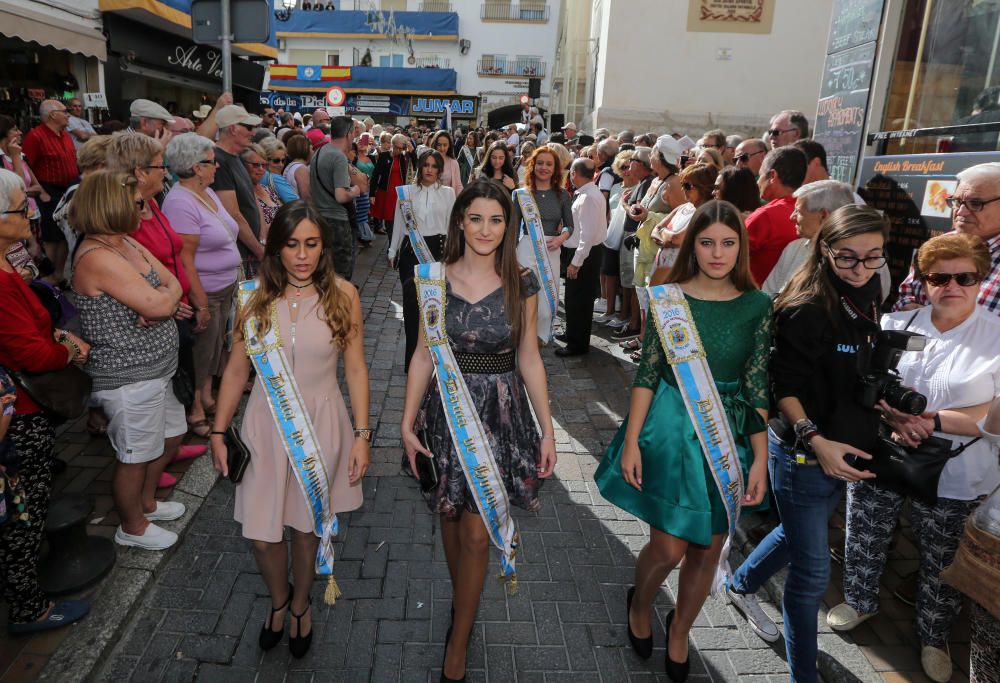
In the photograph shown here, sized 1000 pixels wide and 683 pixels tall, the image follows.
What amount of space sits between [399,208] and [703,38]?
1392 centimetres

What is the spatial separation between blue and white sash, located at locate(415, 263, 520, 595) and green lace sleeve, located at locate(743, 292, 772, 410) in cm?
106

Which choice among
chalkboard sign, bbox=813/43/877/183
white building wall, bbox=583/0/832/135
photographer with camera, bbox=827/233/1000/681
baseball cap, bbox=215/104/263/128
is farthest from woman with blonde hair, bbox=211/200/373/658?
white building wall, bbox=583/0/832/135

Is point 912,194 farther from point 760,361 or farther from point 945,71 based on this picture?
point 760,361

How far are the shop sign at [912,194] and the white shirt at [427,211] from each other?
12.0 feet

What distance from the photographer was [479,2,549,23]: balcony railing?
146 ft

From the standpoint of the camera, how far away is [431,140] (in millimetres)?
10094

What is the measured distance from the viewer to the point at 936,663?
2.90 metres

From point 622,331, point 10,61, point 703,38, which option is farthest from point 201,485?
point 703,38

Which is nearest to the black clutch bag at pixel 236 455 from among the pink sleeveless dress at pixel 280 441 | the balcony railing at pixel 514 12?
the pink sleeveless dress at pixel 280 441

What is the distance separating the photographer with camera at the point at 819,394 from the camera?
8.27 feet

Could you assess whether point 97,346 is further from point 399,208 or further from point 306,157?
point 306,157

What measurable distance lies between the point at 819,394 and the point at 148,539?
3258mm

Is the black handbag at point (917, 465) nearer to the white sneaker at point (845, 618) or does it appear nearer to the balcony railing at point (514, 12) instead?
the white sneaker at point (845, 618)

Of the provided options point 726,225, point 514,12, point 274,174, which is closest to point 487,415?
point 726,225
